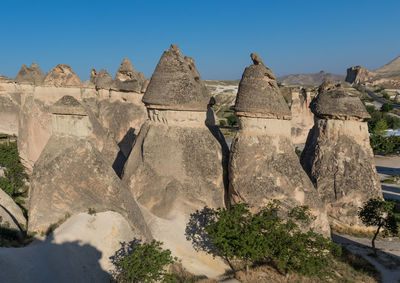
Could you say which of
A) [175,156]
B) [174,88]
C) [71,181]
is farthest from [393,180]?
[71,181]

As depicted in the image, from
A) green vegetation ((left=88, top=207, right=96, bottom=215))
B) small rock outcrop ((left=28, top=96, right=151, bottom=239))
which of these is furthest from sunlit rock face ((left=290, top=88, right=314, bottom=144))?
green vegetation ((left=88, top=207, right=96, bottom=215))

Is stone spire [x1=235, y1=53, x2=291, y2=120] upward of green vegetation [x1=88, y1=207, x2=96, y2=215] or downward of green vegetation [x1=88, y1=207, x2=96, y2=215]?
upward

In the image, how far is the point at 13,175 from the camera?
14.4 meters

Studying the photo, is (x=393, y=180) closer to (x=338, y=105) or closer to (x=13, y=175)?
(x=338, y=105)

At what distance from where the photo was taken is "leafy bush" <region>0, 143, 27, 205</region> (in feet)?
41.6

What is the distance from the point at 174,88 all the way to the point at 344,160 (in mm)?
6818

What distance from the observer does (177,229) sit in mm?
8680

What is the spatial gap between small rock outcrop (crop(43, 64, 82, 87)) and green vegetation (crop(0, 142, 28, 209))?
428 cm

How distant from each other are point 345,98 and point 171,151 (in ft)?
22.2

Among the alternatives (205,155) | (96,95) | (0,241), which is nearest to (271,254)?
(205,155)

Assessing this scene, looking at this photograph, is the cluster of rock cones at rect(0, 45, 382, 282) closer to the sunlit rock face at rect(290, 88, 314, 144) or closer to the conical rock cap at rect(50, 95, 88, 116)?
the conical rock cap at rect(50, 95, 88, 116)

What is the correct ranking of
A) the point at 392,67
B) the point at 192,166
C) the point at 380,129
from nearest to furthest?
the point at 192,166 < the point at 380,129 < the point at 392,67

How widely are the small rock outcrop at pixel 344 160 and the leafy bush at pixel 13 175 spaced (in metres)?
11.9

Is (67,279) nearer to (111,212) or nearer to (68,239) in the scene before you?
(68,239)
